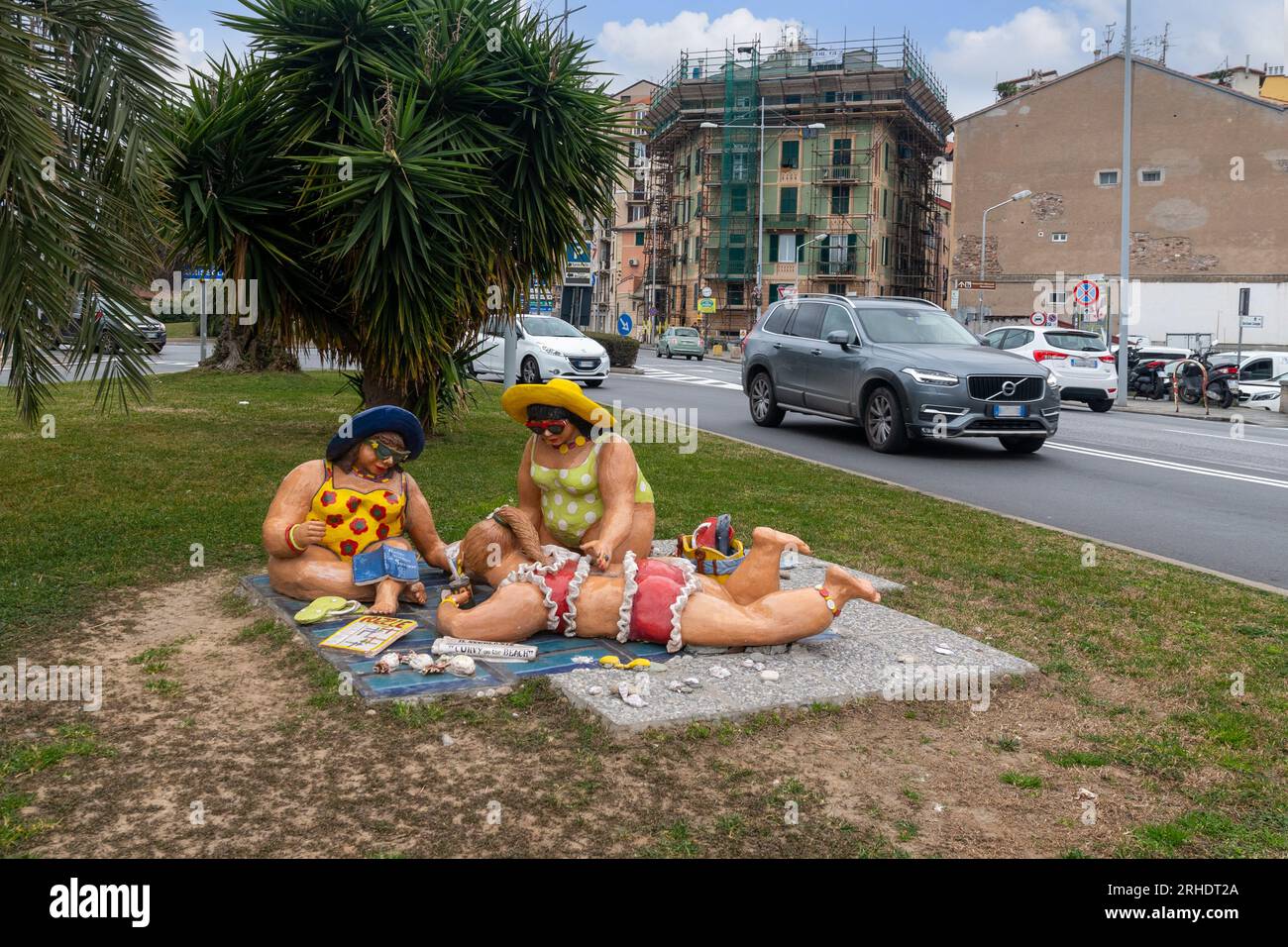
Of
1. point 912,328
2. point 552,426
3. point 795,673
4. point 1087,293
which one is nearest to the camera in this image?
point 795,673

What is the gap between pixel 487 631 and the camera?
512cm

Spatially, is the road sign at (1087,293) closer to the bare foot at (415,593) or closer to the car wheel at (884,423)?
the car wheel at (884,423)

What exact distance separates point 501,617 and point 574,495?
795mm

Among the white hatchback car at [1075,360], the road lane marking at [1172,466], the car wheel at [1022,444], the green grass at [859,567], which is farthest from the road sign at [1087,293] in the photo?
the green grass at [859,567]

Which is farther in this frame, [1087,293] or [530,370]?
[1087,293]

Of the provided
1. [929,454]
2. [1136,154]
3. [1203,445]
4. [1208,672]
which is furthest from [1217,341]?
[1208,672]

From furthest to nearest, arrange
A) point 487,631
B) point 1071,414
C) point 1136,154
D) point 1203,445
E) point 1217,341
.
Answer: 1. point 1136,154
2. point 1217,341
3. point 1071,414
4. point 1203,445
5. point 487,631

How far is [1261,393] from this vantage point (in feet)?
82.9

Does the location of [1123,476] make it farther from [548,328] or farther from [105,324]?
[548,328]

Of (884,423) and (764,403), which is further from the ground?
(764,403)

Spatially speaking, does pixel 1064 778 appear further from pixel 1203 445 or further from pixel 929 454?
pixel 1203 445

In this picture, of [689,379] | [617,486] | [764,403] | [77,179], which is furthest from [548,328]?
[617,486]

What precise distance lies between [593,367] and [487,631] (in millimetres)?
20074

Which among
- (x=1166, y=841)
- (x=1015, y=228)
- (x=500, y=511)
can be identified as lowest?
(x=1166, y=841)
